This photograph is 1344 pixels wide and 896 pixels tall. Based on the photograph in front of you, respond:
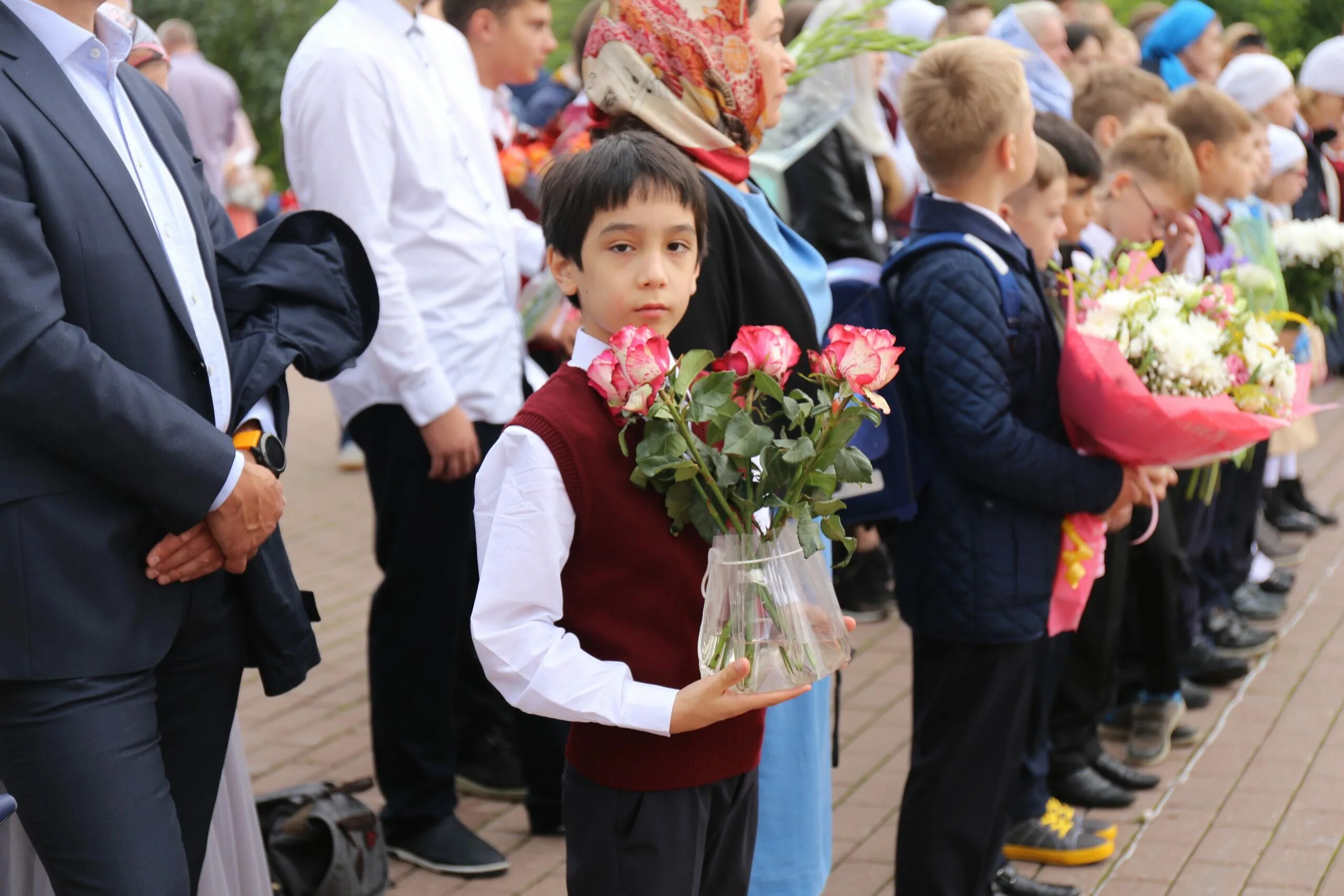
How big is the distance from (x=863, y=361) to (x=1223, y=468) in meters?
3.83

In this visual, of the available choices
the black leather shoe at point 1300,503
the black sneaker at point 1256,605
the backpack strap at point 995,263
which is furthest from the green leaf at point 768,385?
the black leather shoe at point 1300,503

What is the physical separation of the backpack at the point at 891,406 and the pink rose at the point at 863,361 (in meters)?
1.04

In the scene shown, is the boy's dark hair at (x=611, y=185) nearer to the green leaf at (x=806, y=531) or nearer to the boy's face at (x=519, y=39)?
the green leaf at (x=806, y=531)

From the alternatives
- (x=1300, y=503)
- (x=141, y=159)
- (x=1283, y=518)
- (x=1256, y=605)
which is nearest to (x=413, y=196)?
(x=141, y=159)

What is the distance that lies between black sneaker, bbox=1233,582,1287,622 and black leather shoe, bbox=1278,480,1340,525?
125cm

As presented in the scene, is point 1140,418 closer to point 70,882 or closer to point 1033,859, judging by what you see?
point 1033,859

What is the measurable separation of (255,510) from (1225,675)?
386 centimetres

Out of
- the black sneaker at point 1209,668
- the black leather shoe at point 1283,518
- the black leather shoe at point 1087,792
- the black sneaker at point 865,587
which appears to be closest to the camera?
the black leather shoe at point 1087,792

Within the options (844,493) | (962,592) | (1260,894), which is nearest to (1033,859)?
(1260,894)

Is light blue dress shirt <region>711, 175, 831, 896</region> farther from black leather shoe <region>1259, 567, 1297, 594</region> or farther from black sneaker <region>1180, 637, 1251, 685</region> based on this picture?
black leather shoe <region>1259, 567, 1297, 594</region>

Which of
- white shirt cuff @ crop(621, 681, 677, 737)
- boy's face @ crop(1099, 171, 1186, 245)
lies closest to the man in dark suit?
white shirt cuff @ crop(621, 681, 677, 737)

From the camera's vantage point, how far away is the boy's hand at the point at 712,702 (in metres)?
Result: 2.11

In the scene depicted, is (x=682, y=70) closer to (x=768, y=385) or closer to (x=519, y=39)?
(x=768, y=385)

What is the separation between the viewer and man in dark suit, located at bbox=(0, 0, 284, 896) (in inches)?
88.9
